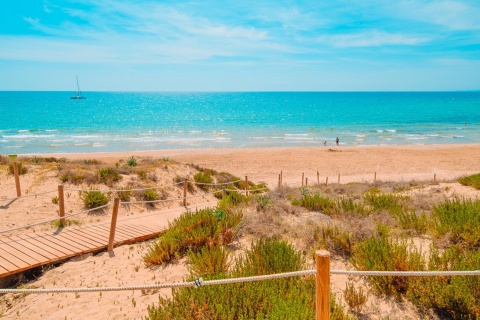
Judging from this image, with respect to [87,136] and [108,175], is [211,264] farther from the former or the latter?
[87,136]

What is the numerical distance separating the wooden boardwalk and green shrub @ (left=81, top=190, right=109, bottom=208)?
1.97 m

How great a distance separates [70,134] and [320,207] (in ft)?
153

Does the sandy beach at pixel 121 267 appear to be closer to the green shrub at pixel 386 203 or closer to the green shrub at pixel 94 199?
the green shrub at pixel 94 199

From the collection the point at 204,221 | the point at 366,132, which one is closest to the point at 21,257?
the point at 204,221

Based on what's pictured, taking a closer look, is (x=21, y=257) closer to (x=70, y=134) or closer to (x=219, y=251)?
(x=219, y=251)

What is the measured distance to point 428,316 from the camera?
3896mm

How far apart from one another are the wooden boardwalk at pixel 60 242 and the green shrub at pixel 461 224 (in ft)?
19.7

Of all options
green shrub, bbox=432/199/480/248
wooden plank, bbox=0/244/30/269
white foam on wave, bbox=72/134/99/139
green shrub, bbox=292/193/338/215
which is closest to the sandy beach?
wooden plank, bbox=0/244/30/269

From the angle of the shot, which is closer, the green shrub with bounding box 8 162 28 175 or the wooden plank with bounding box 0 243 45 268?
the wooden plank with bounding box 0 243 45 268

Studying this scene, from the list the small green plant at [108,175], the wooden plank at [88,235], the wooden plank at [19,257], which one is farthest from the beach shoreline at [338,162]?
the wooden plank at [19,257]

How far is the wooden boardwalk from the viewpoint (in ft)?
21.2

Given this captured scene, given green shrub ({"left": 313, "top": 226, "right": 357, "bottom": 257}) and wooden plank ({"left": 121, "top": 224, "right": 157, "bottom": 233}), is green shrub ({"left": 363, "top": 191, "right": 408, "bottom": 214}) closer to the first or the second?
green shrub ({"left": 313, "top": 226, "right": 357, "bottom": 257})

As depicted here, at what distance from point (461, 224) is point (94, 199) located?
31.9ft

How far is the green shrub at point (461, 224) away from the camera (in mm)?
5363
